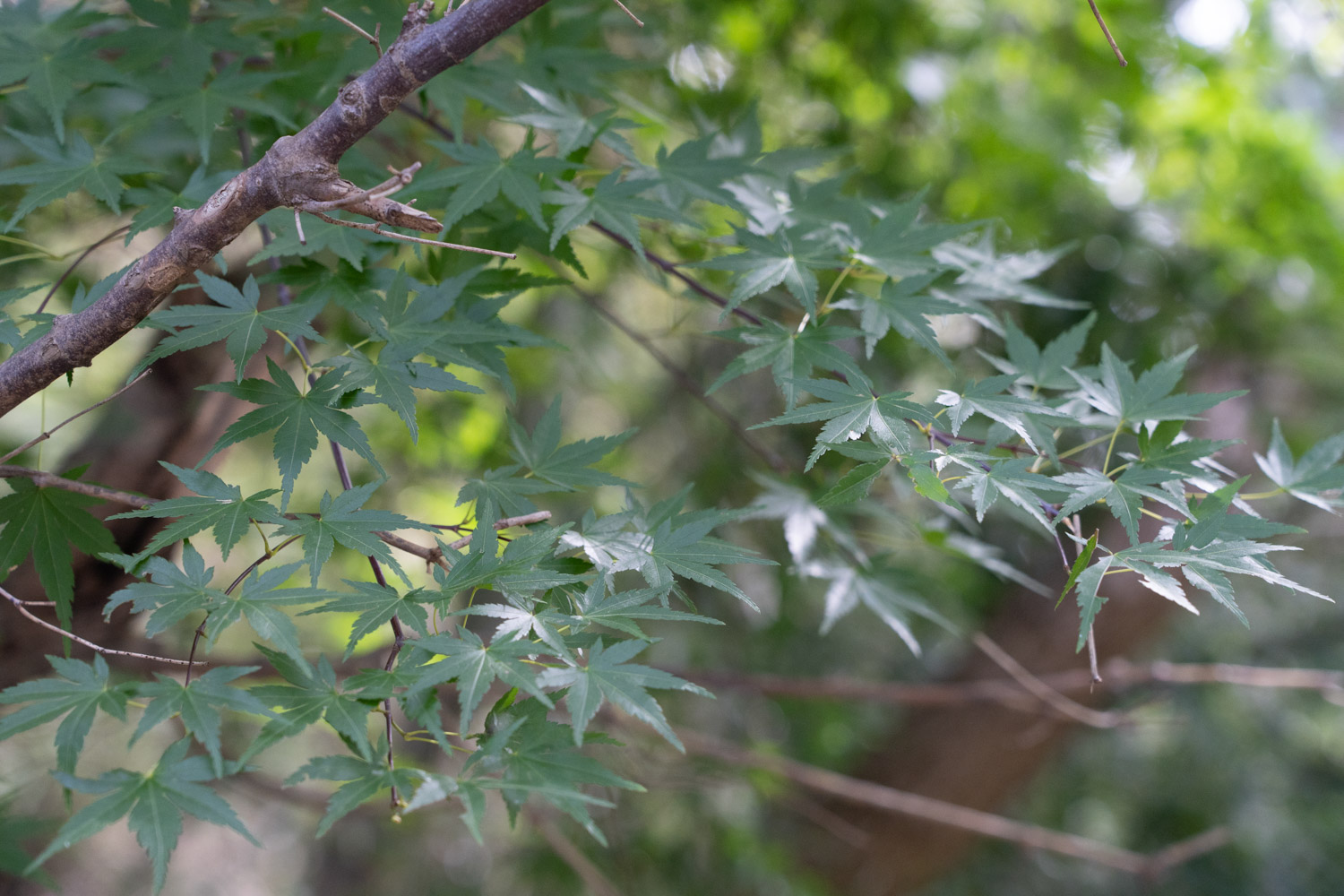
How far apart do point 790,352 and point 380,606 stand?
0.52 metres

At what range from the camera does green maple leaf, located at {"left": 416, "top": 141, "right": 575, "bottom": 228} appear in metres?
1.01

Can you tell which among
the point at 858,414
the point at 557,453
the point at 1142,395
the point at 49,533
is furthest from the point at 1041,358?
the point at 49,533

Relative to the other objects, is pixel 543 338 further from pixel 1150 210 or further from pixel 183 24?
pixel 1150 210

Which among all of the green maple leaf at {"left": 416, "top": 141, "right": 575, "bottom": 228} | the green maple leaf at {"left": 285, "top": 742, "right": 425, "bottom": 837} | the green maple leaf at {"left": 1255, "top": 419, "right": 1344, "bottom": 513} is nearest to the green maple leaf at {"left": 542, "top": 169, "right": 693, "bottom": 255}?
the green maple leaf at {"left": 416, "top": 141, "right": 575, "bottom": 228}

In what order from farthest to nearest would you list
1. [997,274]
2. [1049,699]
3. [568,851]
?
[568,851] < [1049,699] < [997,274]

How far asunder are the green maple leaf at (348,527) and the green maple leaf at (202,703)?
4.4 inches

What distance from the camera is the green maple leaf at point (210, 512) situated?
770 mm

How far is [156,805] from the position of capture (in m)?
0.70

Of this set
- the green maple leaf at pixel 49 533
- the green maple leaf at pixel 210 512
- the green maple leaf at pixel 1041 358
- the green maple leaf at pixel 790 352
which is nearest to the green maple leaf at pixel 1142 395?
the green maple leaf at pixel 1041 358

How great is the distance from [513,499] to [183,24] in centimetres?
87

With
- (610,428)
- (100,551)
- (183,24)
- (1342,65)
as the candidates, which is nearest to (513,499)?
(100,551)

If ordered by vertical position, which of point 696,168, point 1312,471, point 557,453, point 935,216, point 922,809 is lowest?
point 922,809

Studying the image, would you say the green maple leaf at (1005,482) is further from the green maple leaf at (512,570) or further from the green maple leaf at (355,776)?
the green maple leaf at (355,776)

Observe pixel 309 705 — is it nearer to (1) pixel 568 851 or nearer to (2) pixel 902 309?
(2) pixel 902 309
